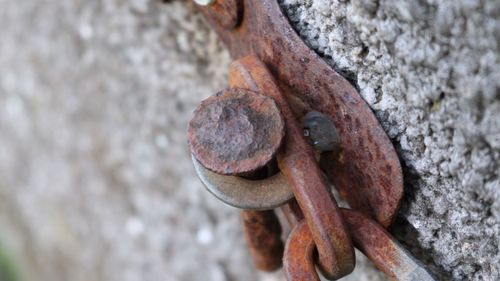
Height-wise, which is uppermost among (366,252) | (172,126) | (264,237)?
(366,252)

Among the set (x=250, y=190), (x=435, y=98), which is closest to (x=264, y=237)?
(x=250, y=190)

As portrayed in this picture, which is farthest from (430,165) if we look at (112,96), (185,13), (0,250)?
(0,250)

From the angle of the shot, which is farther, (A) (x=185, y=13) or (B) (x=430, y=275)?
(A) (x=185, y=13)

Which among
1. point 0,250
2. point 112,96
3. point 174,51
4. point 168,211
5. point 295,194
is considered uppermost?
point 295,194

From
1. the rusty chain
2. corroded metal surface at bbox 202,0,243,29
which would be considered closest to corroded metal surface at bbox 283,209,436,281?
the rusty chain

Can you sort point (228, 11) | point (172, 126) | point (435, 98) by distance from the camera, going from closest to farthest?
point (435, 98), point (228, 11), point (172, 126)

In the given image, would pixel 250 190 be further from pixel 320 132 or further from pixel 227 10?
pixel 227 10

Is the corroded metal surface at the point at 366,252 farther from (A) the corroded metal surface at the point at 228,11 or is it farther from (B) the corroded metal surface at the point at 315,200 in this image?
(A) the corroded metal surface at the point at 228,11

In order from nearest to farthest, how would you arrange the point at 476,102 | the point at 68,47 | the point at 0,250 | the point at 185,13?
the point at 476,102 < the point at 185,13 < the point at 68,47 < the point at 0,250

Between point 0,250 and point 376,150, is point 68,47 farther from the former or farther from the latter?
point 0,250
